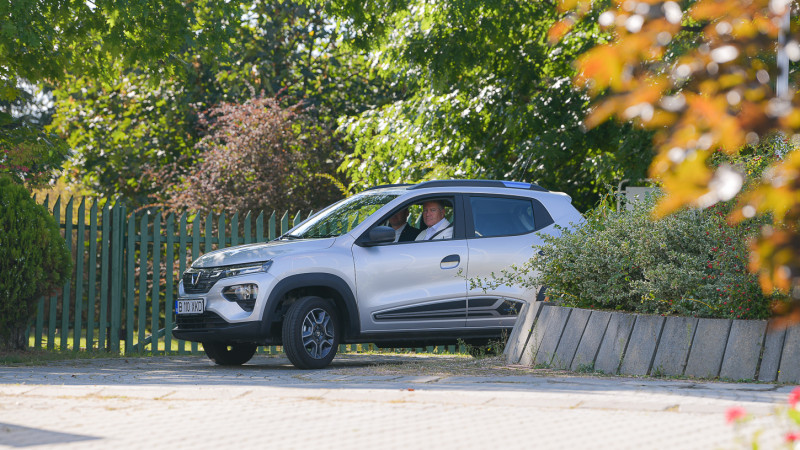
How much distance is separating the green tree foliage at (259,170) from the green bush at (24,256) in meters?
7.95

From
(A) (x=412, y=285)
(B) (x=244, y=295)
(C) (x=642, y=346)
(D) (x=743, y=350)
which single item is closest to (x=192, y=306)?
(B) (x=244, y=295)

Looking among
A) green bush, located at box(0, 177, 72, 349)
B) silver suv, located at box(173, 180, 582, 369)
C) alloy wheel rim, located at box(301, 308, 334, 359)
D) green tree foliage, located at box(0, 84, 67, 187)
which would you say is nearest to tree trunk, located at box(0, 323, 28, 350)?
green bush, located at box(0, 177, 72, 349)

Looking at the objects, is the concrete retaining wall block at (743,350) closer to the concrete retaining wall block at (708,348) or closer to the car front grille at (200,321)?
the concrete retaining wall block at (708,348)

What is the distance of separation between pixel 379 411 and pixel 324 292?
3618mm

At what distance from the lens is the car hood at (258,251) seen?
907cm

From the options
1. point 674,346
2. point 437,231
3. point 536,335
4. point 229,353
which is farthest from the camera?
point 229,353

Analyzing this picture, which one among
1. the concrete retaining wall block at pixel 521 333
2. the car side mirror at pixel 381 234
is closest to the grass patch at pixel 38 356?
the car side mirror at pixel 381 234

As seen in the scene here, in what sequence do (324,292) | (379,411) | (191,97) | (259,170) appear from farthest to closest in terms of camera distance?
(191,97)
(259,170)
(324,292)
(379,411)

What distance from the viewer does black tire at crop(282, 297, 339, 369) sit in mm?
8820

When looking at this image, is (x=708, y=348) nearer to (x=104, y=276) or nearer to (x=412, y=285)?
(x=412, y=285)

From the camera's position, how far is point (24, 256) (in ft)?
34.3

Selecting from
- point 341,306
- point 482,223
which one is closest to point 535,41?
point 482,223

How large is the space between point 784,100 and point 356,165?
16.5 meters

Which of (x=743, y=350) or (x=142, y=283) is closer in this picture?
(x=743, y=350)
